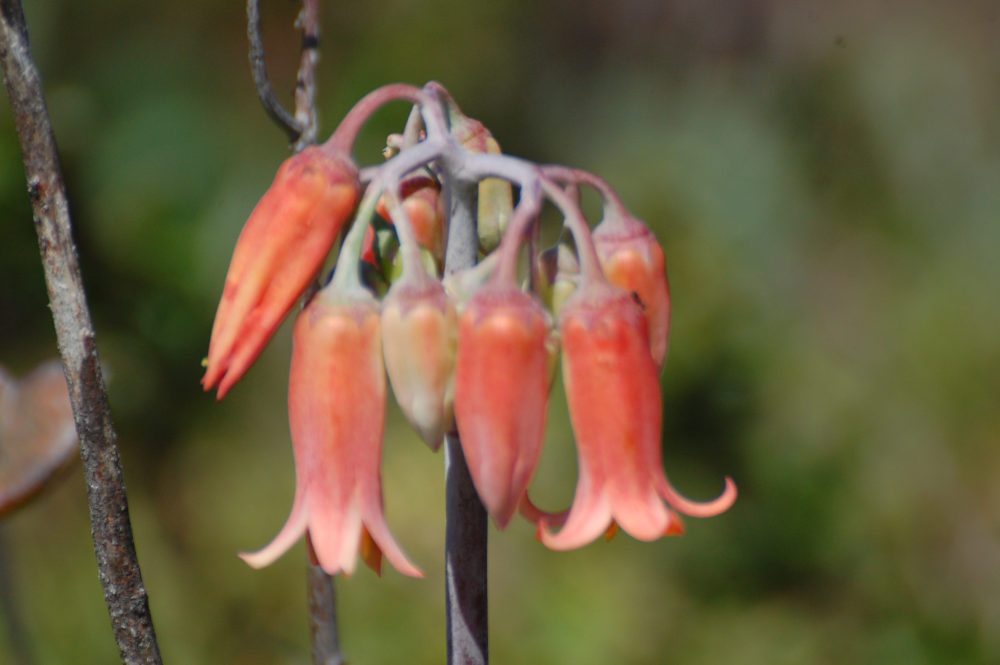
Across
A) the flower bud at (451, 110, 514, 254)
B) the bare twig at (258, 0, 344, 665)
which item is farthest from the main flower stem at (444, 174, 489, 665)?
the bare twig at (258, 0, 344, 665)

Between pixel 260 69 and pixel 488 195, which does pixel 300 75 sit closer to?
→ pixel 260 69

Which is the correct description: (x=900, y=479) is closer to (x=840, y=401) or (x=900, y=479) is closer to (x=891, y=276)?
(x=840, y=401)

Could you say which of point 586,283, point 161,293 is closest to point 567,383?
point 586,283

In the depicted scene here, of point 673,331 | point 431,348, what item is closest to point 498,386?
point 431,348

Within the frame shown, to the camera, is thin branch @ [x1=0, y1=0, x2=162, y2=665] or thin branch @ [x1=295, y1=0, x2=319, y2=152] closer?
thin branch @ [x1=0, y1=0, x2=162, y2=665]

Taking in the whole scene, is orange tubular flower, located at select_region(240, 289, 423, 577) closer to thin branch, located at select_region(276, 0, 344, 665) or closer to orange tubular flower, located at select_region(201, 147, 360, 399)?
orange tubular flower, located at select_region(201, 147, 360, 399)

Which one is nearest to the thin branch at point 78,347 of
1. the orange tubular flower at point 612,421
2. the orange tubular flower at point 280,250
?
the orange tubular flower at point 280,250
